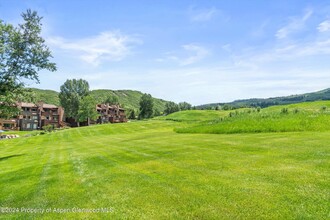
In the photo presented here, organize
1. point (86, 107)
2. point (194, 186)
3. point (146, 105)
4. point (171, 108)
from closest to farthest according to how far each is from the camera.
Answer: point (194, 186)
point (86, 107)
point (146, 105)
point (171, 108)

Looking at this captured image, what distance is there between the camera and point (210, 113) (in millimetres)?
89688

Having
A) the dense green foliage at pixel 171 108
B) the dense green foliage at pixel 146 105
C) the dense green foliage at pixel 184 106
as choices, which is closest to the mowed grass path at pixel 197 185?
the dense green foliage at pixel 146 105

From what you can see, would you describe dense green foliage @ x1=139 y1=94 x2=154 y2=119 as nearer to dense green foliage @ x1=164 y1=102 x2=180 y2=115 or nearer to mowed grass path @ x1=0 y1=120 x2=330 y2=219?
dense green foliage @ x1=164 y1=102 x2=180 y2=115

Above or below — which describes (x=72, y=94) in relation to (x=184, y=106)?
above

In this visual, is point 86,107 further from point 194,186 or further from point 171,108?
point 194,186

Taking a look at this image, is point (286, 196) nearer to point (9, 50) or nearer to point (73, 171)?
point (73, 171)

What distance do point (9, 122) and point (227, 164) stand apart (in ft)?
405

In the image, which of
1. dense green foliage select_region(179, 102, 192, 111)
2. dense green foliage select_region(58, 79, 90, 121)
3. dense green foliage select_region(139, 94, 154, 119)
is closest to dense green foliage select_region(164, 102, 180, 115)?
dense green foliage select_region(179, 102, 192, 111)

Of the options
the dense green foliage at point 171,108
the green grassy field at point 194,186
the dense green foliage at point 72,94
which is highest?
the dense green foliage at point 72,94

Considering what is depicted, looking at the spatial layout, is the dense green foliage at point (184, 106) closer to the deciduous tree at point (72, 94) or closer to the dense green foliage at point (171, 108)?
the dense green foliage at point (171, 108)

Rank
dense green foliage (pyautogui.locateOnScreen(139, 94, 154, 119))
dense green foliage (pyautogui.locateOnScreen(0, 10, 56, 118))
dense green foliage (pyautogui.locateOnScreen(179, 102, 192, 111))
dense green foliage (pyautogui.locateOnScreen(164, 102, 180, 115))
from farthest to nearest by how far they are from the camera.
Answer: dense green foliage (pyautogui.locateOnScreen(179, 102, 192, 111))
dense green foliage (pyautogui.locateOnScreen(164, 102, 180, 115))
dense green foliage (pyautogui.locateOnScreen(139, 94, 154, 119))
dense green foliage (pyautogui.locateOnScreen(0, 10, 56, 118))

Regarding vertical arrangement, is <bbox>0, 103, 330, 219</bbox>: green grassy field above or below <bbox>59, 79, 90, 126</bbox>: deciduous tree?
below

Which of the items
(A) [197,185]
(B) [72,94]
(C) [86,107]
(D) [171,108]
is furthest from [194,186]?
(D) [171,108]

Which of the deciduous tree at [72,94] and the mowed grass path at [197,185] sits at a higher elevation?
the deciduous tree at [72,94]
